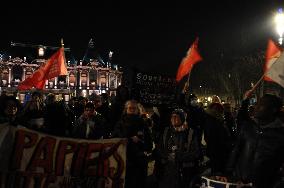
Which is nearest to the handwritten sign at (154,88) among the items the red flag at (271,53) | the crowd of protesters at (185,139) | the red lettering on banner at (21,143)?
the crowd of protesters at (185,139)

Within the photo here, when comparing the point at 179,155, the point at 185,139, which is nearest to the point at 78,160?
the point at 179,155

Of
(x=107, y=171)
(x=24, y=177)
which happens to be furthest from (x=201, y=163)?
(x=24, y=177)

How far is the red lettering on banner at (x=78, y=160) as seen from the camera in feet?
19.7

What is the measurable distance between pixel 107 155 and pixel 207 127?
181 centimetres

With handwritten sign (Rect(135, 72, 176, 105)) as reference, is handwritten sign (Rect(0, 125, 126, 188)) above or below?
below

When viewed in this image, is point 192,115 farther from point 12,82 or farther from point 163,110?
point 12,82

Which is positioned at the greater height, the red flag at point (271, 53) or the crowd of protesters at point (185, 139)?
the red flag at point (271, 53)

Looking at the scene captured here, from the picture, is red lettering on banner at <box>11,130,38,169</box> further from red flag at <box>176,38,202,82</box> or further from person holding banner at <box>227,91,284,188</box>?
red flag at <box>176,38,202,82</box>

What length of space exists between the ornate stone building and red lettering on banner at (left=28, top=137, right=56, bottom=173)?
68377mm

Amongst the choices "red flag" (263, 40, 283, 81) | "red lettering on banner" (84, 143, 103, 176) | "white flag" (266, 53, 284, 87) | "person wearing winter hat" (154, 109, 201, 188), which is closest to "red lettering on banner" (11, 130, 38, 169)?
"red lettering on banner" (84, 143, 103, 176)

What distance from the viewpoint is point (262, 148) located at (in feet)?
15.5

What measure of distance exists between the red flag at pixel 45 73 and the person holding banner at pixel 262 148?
26.5 feet

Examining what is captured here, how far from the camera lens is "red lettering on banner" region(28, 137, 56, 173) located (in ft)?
19.3

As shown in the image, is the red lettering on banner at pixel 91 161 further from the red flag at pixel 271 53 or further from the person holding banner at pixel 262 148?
the red flag at pixel 271 53
